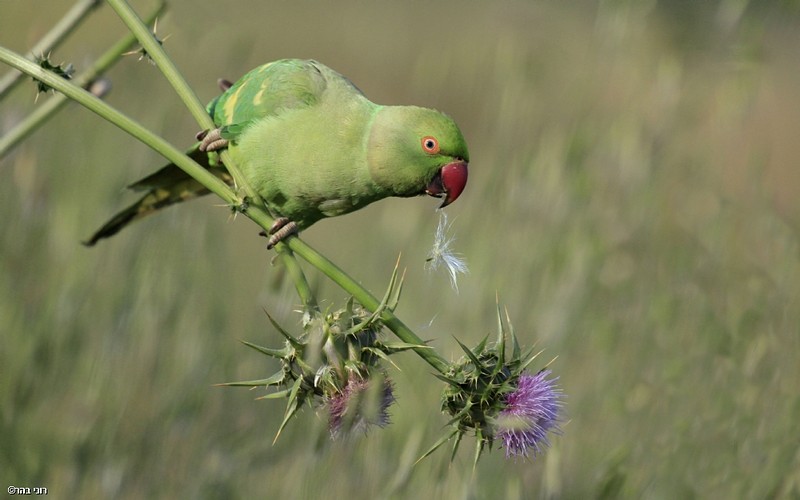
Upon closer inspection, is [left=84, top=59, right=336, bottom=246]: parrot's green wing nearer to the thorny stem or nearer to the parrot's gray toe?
the parrot's gray toe

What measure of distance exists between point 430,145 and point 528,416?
1.25 meters

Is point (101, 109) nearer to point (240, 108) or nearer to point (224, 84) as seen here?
point (240, 108)

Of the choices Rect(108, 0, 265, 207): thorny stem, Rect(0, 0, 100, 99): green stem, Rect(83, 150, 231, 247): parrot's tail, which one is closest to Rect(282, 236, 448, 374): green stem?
Rect(108, 0, 265, 207): thorny stem

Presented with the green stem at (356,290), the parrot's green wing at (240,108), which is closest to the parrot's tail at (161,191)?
the parrot's green wing at (240,108)

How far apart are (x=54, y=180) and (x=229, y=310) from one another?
88 cm

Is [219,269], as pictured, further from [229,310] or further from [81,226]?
[81,226]

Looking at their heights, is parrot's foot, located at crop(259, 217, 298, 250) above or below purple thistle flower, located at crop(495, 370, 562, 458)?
above

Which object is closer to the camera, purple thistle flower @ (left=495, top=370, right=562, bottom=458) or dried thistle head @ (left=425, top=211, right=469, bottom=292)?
purple thistle flower @ (left=495, top=370, right=562, bottom=458)

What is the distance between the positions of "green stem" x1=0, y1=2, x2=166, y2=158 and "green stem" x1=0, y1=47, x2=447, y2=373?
178 millimetres

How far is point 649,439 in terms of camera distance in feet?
11.0

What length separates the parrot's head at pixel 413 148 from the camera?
317 centimetres

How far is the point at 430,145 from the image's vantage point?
3184mm

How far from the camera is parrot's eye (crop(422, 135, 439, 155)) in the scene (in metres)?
3.18

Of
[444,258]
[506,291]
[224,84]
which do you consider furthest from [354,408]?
[224,84]
